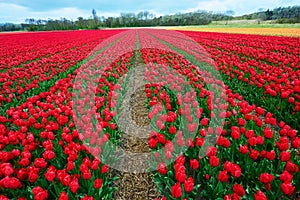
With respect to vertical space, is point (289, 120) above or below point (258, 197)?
below

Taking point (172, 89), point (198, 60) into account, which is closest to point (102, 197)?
point (172, 89)

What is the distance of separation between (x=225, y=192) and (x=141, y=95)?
457 cm

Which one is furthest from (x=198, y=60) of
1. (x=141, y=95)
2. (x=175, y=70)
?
(x=141, y=95)

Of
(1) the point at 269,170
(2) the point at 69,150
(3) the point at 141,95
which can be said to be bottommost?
(3) the point at 141,95

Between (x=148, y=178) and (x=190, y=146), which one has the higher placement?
(x=190, y=146)

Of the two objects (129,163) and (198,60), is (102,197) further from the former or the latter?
(198,60)

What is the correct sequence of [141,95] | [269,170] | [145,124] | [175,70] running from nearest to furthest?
[269,170] < [145,124] < [141,95] < [175,70]

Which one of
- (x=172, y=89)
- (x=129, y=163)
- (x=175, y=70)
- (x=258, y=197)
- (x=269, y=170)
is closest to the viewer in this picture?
(x=258, y=197)

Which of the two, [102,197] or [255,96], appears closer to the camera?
[102,197]

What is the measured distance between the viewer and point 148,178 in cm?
332

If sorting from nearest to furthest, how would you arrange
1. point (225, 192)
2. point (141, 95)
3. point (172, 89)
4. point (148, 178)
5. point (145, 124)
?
point (225, 192) → point (148, 178) → point (145, 124) → point (172, 89) → point (141, 95)

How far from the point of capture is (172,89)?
5.48m

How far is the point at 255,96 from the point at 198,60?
4.01m

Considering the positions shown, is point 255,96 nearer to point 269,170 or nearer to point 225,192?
point 269,170
